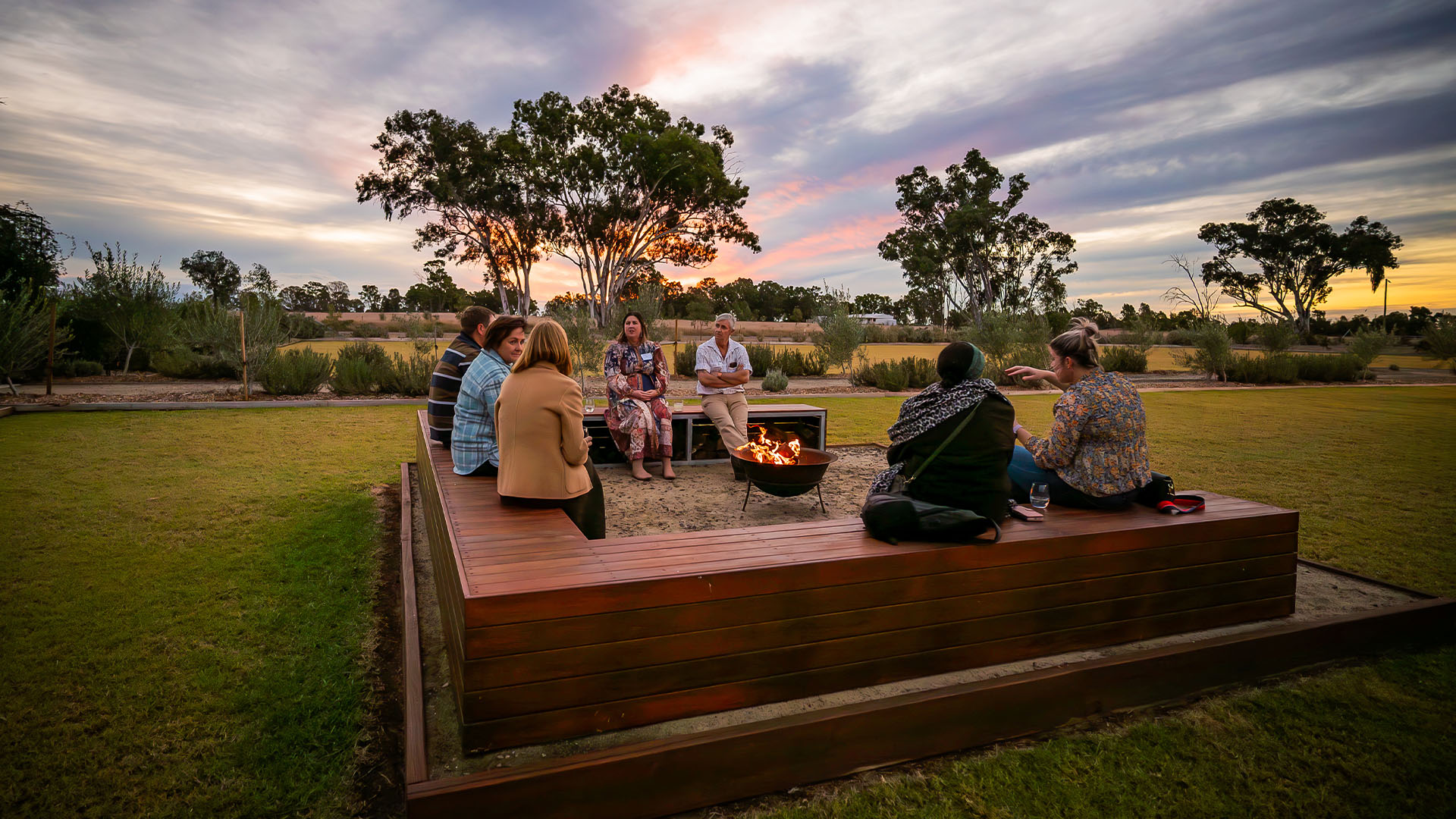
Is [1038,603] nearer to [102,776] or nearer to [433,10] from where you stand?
[102,776]

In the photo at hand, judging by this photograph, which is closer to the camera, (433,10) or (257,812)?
(257,812)

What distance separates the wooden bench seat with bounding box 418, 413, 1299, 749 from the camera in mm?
2119

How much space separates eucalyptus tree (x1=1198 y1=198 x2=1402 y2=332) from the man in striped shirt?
54.2 m

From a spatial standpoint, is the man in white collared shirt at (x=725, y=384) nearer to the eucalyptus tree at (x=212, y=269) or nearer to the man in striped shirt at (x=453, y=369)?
the man in striped shirt at (x=453, y=369)

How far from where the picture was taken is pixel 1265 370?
19.3m

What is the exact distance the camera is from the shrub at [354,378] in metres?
12.6

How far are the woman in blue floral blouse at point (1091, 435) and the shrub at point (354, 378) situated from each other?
12704 mm

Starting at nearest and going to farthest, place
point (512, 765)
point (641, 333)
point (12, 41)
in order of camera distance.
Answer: point (512, 765) < point (641, 333) < point (12, 41)

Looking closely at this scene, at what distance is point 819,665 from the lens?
2.53 m

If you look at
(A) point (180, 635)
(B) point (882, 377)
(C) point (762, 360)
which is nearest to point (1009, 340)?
(B) point (882, 377)

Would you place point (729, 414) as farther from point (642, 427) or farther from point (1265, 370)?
point (1265, 370)

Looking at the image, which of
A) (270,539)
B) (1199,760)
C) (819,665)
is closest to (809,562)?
(819,665)

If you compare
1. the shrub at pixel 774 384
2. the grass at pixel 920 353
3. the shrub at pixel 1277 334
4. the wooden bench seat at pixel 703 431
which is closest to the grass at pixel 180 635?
the wooden bench seat at pixel 703 431

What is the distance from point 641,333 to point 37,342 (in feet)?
41.7
